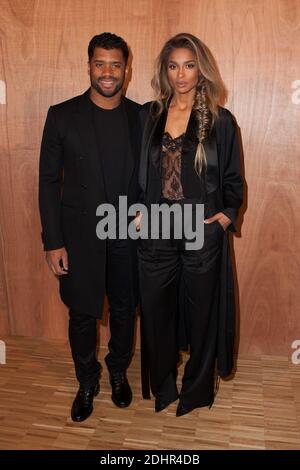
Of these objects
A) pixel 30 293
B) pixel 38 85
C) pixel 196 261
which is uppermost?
pixel 38 85

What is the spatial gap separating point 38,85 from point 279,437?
2277mm

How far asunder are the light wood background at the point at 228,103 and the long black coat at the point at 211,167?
51 centimetres

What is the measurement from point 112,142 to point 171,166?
0.98ft

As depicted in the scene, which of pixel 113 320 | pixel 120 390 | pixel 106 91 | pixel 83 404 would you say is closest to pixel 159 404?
pixel 120 390

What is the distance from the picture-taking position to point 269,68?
2613 mm

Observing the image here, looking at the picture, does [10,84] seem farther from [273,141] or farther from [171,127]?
[273,141]

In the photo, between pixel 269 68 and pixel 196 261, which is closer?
pixel 196 261

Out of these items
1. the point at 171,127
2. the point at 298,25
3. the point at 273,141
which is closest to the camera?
the point at 171,127

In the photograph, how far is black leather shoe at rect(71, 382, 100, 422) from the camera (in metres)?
2.38

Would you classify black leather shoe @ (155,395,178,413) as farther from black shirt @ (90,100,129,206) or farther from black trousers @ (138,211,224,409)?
black shirt @ (90,100,129,206)

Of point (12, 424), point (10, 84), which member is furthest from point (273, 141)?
point (12, 424)

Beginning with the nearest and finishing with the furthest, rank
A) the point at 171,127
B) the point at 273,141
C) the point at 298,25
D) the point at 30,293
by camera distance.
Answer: the point at 171,127 < the point at 298,25 < the point at 273,141 < the point at 30,293

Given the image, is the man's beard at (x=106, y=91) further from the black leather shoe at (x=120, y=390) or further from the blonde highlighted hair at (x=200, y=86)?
the black leather shoe at (x=120, y=390)

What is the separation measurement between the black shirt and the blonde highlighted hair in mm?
180
